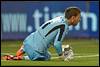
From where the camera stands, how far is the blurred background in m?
24.2

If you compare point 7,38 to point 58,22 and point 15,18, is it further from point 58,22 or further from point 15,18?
point 58,22

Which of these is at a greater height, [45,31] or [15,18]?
[45,31]

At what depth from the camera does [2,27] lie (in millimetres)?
24188

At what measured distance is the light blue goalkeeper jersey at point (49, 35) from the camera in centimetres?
1294

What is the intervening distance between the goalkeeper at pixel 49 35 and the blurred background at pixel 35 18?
1074cm

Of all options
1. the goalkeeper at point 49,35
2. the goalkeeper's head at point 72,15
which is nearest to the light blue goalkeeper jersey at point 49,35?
the goalkeeper at point 49,35

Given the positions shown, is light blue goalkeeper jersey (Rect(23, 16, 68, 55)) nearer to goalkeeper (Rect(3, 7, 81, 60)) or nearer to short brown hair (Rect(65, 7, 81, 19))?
goalkeeper (Rect(3, 7, 81, 60))

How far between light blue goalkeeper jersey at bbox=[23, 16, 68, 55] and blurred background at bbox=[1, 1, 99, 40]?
1077 cm

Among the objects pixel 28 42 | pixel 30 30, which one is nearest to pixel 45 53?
pixel 28 42

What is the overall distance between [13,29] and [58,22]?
450 inches

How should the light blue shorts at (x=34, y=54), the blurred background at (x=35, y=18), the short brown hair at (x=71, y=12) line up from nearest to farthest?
the short brown hair at (x=71, y=12) < the light blue shorts at (x=34, y=54) < the blurred background at (x=35, y=18)

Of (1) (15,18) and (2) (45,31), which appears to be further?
(1) (15,18)

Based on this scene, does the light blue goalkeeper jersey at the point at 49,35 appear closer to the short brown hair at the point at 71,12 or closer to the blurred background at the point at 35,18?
the short brown hair at the point at 71,12

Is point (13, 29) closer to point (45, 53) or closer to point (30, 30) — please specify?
point (30, 30)
